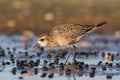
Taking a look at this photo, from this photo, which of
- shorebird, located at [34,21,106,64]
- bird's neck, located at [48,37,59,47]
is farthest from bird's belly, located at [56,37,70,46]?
bird's neck, located at [48,37,59,47]

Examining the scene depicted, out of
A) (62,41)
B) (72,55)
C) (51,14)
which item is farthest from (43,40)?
(51,14)

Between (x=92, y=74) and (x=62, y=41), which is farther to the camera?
(x=62, y=41)

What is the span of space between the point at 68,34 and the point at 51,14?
9.47 metres

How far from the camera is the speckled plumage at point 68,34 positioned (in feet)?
54.2

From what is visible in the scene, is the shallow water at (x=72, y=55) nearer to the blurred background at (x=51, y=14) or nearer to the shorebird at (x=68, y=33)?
the shorebird at (x=68, y=33)

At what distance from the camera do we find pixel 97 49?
1842 cm

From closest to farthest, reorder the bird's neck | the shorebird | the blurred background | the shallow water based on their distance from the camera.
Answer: the shallow water → the shorebird → the bird's neck → the blurred background

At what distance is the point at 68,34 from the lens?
16.5 meters

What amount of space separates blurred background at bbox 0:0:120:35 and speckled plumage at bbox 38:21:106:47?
5.46 m

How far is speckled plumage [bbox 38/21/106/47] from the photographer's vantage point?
16516mm

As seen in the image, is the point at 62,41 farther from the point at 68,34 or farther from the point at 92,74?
the point at 92,74

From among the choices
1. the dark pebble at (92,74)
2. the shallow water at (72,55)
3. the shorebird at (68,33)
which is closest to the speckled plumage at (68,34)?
the shorebird at (68,33)

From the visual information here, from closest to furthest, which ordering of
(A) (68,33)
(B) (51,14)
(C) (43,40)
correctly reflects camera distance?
1. (A) (68,33)
2. (C) (43,40)
3. (B) (51,14)

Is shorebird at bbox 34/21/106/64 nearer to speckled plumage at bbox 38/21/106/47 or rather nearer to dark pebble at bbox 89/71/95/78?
speckled plumage at bbox 38/21/106/47
